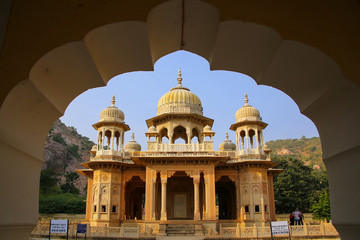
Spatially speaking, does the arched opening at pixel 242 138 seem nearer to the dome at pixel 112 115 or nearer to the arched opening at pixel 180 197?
the arched opening at pixel 180 197

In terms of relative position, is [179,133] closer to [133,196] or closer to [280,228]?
[133,196]

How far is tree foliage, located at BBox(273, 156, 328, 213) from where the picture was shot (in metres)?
40.8

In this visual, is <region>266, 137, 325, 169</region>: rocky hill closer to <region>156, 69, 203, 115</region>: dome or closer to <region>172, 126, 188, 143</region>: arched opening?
<region>172, 126, 188, 143</region>: arched opening

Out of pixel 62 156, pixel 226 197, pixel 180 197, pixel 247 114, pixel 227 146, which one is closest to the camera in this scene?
pixel 247 114

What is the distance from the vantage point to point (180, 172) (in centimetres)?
2494

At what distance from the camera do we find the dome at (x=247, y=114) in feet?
87.4

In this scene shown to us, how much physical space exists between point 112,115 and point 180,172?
25.8 feet

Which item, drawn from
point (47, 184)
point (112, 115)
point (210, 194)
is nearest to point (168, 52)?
point (210, 194)

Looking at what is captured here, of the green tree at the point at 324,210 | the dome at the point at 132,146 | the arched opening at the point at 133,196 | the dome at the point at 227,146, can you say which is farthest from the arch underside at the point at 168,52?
the dome at the point at 227,146

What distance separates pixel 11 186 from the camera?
3.18 m

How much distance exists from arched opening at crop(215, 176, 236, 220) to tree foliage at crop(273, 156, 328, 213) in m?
10.9

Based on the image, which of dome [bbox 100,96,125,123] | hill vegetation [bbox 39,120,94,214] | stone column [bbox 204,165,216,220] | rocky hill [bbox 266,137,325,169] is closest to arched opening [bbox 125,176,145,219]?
dome [bbox 100,96,125,123]

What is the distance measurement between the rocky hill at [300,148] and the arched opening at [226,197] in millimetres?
75751

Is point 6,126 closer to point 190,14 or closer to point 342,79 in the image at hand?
point 190,14
